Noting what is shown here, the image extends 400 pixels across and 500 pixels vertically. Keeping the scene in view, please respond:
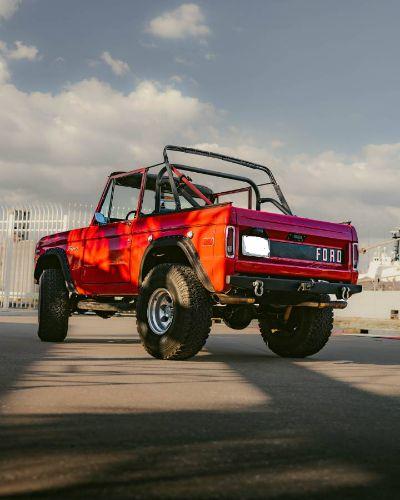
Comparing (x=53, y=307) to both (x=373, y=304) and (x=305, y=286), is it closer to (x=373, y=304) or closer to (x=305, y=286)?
(x=305, y=286)

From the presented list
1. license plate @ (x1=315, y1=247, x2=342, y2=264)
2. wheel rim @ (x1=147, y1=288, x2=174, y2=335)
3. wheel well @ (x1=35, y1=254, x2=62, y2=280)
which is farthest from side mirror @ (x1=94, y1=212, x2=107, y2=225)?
license plate @ (x1=315, y1=247, x2=342, y2=264)

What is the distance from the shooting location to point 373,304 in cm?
2592

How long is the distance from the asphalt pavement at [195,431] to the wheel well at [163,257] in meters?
1.26

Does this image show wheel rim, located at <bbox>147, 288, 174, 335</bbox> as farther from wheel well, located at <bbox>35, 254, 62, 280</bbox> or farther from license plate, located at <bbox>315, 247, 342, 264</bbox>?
wheel well, located at <bbox>35, 254, 62, 280</bbox>

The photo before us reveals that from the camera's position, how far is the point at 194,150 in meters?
8.34

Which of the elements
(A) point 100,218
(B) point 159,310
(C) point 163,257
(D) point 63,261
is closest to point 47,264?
(D) point 63,261

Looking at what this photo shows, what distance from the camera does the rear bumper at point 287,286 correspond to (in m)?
6.66

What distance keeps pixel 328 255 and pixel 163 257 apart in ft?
6.36

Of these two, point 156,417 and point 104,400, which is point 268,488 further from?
point 104,400

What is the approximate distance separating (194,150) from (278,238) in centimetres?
184

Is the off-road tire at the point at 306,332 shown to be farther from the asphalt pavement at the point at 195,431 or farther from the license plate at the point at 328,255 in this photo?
the asphalt pavement at the point at 195,431

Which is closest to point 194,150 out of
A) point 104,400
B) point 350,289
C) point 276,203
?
point 276,203

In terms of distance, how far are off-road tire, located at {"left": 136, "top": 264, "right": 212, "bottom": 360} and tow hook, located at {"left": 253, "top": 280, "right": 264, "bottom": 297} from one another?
58cm

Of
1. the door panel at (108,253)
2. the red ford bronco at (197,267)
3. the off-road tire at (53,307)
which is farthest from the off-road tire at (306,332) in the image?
the off-road tire at (53,307)
